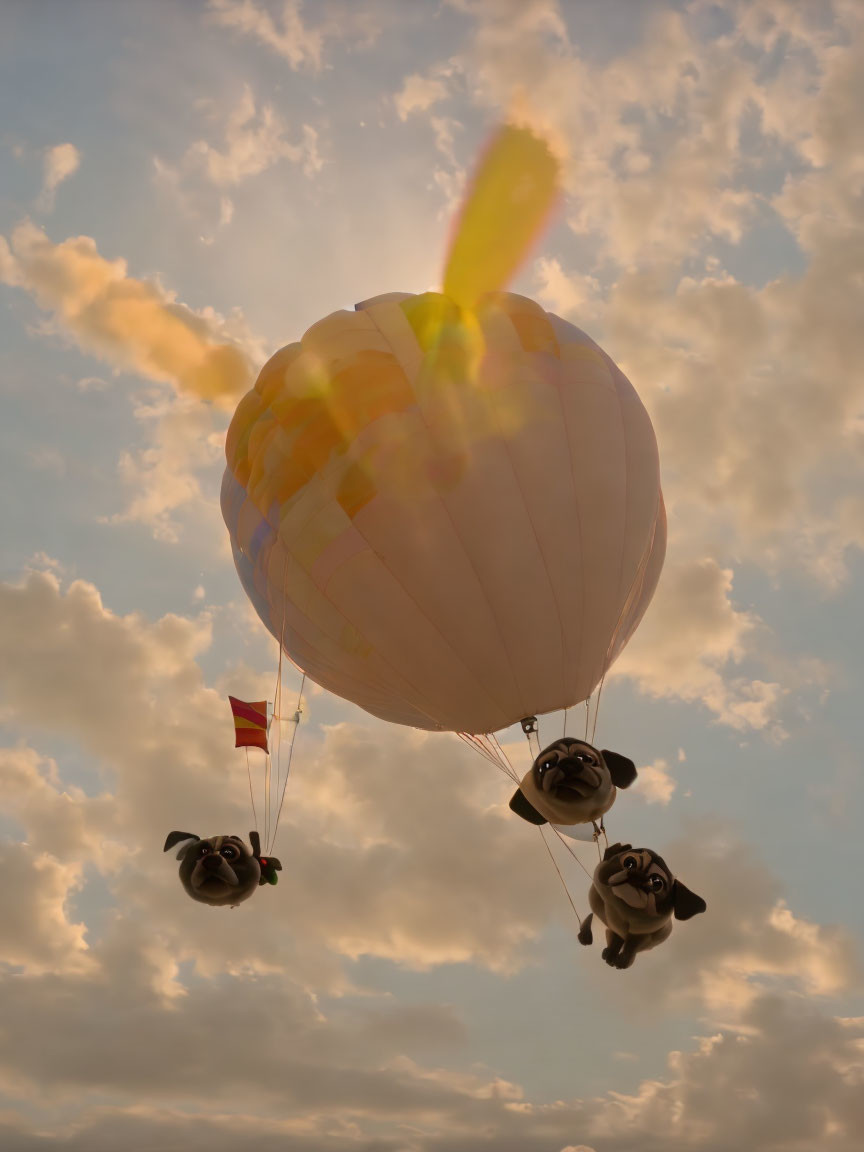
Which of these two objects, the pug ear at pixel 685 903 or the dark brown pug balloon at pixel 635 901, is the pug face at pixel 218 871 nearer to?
the dark brown pug balloon at pixel 635 901

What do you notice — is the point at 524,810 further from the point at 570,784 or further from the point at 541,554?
the point at 541,554

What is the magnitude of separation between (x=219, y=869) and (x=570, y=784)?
4810 millimetres

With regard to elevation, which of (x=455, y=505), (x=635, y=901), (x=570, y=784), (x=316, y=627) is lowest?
(x=635, y=901)

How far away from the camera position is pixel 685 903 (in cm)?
1206

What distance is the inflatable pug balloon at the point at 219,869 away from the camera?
512 inches

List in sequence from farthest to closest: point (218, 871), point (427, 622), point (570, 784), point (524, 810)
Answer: point (427, 622), point (524, 810), point (218, 871), point (570, 784)

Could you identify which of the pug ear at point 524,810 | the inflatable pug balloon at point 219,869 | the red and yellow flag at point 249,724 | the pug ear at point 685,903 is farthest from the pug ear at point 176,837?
the pug ear at point 685,903

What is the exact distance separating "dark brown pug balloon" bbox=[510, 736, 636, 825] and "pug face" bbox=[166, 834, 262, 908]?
13.0 ft

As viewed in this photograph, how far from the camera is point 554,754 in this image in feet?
40.2

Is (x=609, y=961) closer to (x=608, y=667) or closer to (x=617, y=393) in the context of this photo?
(x=608, y=667)

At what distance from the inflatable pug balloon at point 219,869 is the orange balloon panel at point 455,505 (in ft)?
10.7

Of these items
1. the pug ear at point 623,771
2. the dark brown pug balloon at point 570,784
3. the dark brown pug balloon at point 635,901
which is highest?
the pug ear at point 623,771

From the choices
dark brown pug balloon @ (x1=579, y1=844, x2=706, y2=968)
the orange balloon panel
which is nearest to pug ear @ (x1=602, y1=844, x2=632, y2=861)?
dark brown pug balloon @ (x1=579, y1=844, x2=706, y2=968)

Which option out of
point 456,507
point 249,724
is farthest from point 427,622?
point 249,724
